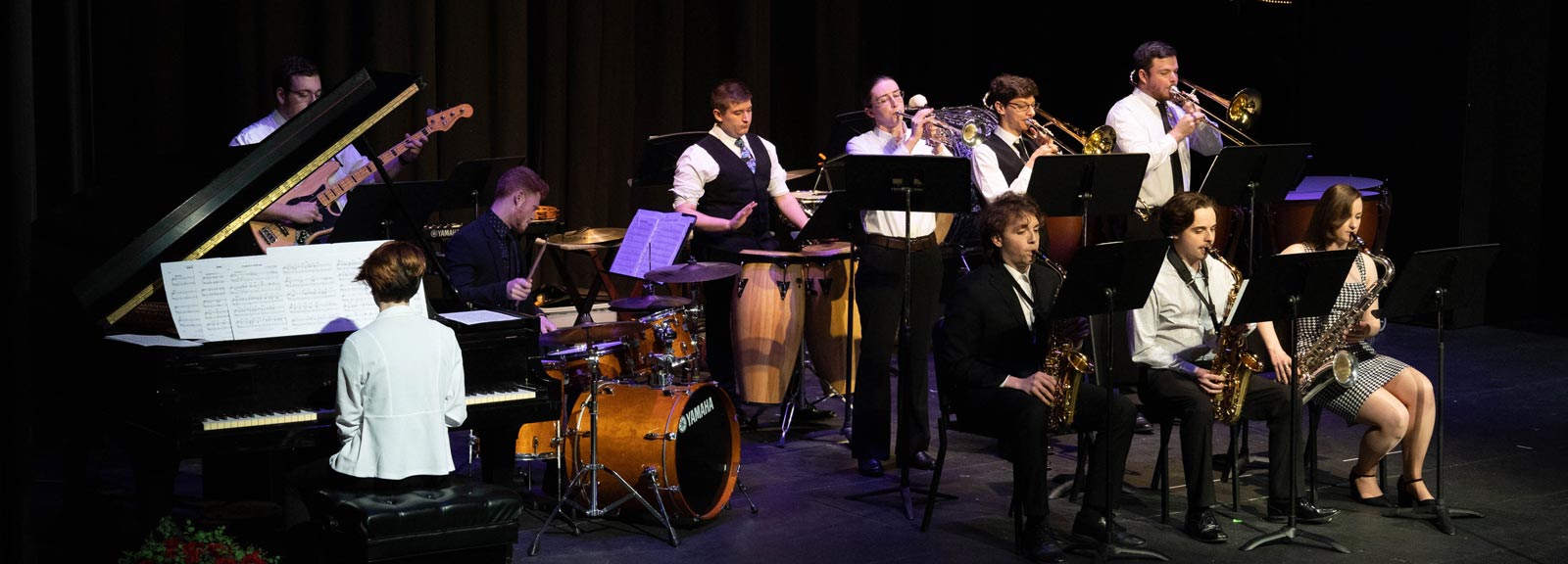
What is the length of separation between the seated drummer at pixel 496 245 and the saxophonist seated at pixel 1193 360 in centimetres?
234

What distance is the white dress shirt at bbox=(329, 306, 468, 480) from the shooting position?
166 inches

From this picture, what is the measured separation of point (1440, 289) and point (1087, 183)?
1504 mm

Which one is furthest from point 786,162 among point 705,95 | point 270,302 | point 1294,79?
point 270,302

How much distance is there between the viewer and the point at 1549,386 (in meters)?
8.48

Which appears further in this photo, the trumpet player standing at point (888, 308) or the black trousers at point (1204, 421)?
the trumpet player standing at point (888, 308)

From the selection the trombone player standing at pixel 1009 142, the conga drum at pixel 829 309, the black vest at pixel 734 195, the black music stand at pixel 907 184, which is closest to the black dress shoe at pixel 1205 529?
the black music stand at pixel 907 184

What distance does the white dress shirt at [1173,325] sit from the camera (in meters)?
5.66

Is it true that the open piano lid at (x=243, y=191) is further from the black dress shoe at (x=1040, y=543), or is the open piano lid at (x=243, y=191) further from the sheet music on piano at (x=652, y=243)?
the black dress shoe at (x=1040, y=543)

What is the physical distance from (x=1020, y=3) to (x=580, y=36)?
3338 millimetres

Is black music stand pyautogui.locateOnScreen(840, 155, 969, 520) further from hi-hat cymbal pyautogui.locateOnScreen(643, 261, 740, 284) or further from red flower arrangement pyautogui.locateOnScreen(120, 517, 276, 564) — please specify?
red flower arrangement pyautogui.locateOnScreen(120, 517, 276, 564)

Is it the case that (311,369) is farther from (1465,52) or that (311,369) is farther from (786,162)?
(1465,52)

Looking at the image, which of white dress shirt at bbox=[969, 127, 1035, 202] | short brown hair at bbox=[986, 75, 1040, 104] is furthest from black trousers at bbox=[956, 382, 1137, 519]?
short brown hair at bbox=[986, 75, 1040, 104]

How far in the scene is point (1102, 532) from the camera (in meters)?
5.33

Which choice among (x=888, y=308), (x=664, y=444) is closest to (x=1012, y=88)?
(x=888, y=308)
